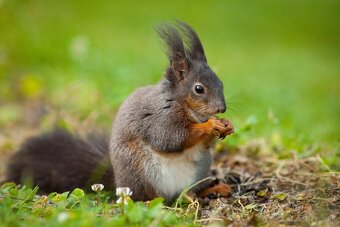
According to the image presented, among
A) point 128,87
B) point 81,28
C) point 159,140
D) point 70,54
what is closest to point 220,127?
point 159,140

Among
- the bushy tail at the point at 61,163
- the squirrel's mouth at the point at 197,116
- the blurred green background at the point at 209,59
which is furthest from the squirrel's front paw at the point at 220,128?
the bushy tail at the point at 61,163

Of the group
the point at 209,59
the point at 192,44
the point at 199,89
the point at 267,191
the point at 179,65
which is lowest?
the point at 267,191

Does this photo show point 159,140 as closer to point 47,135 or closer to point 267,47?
point 47,135

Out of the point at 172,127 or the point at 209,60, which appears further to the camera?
the point at 209,60

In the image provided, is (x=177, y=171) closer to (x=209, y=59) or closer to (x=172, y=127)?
(x=172, y=127)

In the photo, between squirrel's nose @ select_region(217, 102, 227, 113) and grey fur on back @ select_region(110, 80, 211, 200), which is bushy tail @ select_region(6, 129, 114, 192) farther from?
squirrel's nose @ select_region(217, 102, 227, 113)

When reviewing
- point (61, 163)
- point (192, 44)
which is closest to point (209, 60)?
point (61, 163)

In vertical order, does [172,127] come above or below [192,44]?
below
